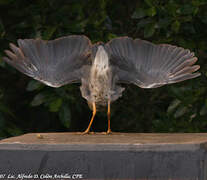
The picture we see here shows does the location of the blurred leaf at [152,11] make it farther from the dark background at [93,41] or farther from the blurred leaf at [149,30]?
the blurred leaf at [149,30]

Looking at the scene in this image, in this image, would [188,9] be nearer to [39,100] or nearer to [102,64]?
[102,64]

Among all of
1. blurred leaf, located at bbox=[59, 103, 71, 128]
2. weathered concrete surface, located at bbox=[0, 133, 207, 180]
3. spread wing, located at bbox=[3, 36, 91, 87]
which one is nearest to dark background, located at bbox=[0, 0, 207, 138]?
blurred leaf, located at bbox=[59, 103, 71, 128]

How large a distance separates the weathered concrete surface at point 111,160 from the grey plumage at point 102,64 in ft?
2.45

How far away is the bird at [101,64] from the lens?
9.59 feet

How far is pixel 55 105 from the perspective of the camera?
12.1 feet

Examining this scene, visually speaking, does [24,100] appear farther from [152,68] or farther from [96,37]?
[152,68]

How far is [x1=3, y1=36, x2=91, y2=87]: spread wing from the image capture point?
309cm

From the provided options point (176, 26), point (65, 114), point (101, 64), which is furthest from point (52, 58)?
point (176, 26)

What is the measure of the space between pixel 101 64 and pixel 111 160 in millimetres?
854

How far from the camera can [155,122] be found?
402cm

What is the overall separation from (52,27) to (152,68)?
1.11 metres

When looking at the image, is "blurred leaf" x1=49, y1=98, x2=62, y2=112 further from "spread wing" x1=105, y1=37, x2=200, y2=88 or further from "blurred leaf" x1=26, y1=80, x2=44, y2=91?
"spread wing" x1=105, y1=37, x2=200, y2=88

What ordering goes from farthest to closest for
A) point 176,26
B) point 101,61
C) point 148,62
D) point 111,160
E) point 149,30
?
1. point 149,30
2. point 176,26
3. point 148,62
4. point 101,61
5. point 111,160

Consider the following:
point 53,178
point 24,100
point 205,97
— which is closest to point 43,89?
point 24,100
